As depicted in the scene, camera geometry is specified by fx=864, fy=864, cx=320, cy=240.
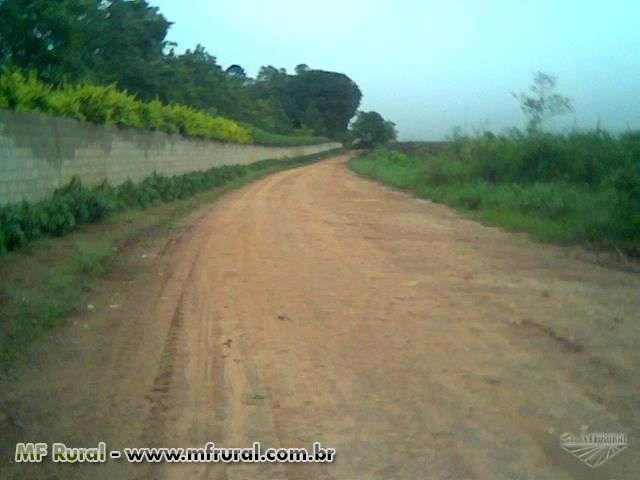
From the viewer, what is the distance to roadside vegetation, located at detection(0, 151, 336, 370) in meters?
10.1

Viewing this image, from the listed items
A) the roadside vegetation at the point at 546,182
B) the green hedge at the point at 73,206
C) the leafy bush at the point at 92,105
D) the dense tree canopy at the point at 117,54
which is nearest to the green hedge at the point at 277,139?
the dense tree canopy at the point at 117,54

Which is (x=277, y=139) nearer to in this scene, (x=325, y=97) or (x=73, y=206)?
(x=325, y=97)

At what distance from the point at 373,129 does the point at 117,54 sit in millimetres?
84554

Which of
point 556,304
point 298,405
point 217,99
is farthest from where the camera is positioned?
point 217,99

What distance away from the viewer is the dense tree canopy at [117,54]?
26755mm

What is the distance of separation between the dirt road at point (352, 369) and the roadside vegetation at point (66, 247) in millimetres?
468

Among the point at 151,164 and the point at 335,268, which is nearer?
the point at 335,268

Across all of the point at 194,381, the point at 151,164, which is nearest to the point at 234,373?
the point at 194,381

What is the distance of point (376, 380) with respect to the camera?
7.72m

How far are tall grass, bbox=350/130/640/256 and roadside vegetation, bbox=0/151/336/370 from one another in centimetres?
949

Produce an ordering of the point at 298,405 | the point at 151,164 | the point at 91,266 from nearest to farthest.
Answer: the point at 298,405
the point at 91,266
the point at 151,164

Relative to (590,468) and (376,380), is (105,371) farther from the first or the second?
(590,468)

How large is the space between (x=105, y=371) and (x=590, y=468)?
446cm

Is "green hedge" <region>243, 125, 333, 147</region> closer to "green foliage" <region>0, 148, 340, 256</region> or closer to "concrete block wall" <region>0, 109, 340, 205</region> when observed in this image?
"concrete block wall" <region>0, 109, 340, 205</region>
